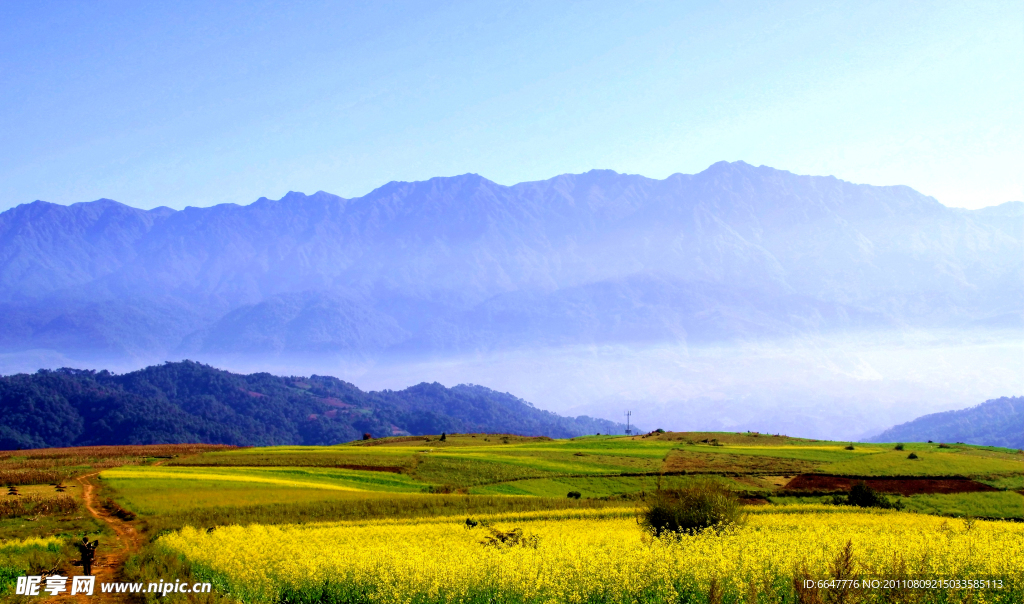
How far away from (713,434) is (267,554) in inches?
3418

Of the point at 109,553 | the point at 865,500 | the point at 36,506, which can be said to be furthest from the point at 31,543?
the point at 865,500

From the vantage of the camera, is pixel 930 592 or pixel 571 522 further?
pixel 571 522

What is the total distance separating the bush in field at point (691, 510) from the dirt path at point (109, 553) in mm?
19794

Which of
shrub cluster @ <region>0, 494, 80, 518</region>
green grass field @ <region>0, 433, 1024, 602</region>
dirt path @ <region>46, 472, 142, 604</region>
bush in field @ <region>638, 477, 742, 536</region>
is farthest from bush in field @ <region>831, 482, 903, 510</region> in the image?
shrub cluster @ <region>0, 494, 80, 518</region>

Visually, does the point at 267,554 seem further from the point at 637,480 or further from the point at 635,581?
the point at 637,480

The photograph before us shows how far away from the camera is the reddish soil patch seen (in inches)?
2098

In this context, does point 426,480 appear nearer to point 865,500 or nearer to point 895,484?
point 865,500

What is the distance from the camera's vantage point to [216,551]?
1015 inches

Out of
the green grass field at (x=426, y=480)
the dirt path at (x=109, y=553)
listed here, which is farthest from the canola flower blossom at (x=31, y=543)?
the dirt path at (x=109, y=553)

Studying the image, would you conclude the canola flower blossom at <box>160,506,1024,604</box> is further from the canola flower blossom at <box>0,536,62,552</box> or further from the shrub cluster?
the shrub cluster

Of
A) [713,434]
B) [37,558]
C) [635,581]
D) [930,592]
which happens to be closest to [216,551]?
[37,558]

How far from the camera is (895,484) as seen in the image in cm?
5600

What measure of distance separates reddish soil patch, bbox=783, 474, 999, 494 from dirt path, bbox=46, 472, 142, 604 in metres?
43.5

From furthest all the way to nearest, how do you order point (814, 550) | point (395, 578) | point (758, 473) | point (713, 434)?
1. point (713, 434)
2. point (758, 473)
3. point (814, 550)
4. point (395, 578)
